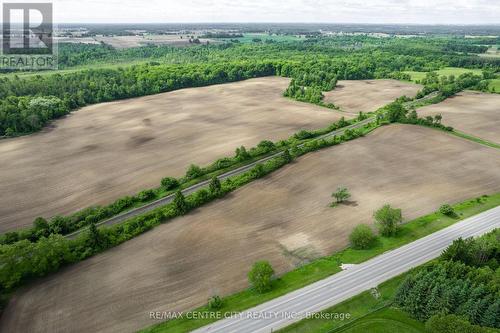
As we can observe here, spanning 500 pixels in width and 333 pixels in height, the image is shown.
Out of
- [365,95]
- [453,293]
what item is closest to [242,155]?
[453,293]

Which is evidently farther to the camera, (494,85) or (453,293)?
(494,85)

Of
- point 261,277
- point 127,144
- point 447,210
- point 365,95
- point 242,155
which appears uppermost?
point 365,95

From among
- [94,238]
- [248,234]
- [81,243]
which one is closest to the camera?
[81,243]

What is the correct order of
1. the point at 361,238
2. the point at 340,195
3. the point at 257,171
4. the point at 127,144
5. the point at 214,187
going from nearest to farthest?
the point at 361,238, the point at 340,195, the point at 214,187, the point at 257,171, the point at 127,144

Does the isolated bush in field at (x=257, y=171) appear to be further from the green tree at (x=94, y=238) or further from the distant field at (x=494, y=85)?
the distant field at (x=494, y=85)

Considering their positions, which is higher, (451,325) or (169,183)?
(169,183)

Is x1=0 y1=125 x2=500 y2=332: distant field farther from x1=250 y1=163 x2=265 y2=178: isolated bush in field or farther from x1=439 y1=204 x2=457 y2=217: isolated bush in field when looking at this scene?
x1=439 y1=204 x2=457 y2=217: isolated bush in field

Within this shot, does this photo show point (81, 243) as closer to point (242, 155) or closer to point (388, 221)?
point (242, 155)

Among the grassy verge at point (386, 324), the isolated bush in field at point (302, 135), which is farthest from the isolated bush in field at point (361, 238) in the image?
the isolated bush in field at point (302, 135)
